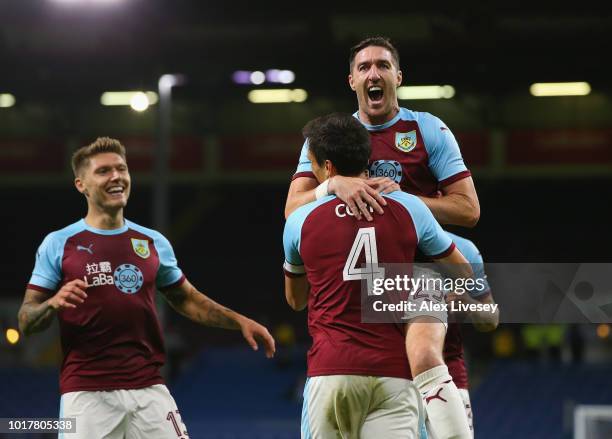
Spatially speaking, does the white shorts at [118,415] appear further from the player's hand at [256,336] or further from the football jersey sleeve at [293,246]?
the football jersey sleeve at [293,246]

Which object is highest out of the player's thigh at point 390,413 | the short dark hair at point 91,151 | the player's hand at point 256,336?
the short dark hair at point 91,151

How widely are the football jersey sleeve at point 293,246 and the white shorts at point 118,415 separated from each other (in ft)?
4.50

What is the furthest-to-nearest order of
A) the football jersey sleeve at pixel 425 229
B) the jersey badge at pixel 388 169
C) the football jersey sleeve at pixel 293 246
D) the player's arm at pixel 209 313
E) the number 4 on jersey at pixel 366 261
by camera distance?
the player's arm at pixel 209 313 < the jersey badge at pixel 388 169 < the football jersey sleeve at pixel 293 246 < the football jersey sleeve at pixel 425 229 < the number 4 on jersey at pixel 366 261

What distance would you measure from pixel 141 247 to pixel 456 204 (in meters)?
2.00

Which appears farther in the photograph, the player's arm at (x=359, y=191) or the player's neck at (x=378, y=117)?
the player's neck at (x=378, y=117)

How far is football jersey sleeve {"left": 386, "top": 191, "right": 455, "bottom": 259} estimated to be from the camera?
4.98 metres

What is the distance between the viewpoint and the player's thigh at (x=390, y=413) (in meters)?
4.84

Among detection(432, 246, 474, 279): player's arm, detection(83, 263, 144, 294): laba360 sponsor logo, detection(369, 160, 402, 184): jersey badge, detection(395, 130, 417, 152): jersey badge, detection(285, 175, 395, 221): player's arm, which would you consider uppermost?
detection(395, 130, 417, 152): jersey badge

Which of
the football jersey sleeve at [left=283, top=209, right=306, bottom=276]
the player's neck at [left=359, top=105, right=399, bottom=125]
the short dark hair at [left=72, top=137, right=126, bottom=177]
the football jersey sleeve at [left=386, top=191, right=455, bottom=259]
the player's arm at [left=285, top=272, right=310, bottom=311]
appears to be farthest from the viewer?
the short dark hair at [left=72, top=137, right=126, bottom=177]

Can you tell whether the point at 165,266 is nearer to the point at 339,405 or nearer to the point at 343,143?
the point at 343,143

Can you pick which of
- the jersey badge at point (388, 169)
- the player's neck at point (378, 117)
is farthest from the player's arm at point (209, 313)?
the player's neck at point (378, 117)

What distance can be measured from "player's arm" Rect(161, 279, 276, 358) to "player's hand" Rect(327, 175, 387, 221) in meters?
1.50

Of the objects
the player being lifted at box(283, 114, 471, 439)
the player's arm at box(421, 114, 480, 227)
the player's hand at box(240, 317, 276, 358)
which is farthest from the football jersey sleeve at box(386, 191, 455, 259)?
the player's hand at box(240, 317, 276, 358)

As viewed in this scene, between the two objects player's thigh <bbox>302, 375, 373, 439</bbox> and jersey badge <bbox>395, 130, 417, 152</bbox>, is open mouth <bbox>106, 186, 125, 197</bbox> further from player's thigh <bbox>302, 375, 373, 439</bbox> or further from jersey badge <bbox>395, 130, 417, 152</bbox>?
player's thigh <bbox>302, 375, 373, 439</bbox>
